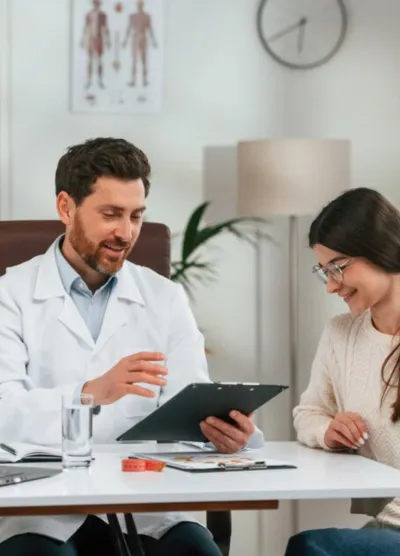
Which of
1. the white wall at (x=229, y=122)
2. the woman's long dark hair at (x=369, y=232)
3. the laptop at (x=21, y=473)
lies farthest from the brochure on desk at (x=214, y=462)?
the white wall at (x=229, y=122)

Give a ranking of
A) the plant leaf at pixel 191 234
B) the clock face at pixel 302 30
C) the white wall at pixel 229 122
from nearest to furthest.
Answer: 1. the plant leaf at pixel 191 234
2. the white wall at pixel 229 122
3. the clock face at pixel 302 30

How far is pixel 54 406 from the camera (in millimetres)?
2354

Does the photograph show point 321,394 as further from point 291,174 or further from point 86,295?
Result: point 291,174

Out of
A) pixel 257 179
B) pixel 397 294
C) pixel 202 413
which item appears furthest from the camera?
pixel 257 179

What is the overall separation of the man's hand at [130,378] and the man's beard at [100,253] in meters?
0.47

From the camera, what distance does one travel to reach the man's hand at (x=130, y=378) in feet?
6.98

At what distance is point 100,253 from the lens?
2.63 meters

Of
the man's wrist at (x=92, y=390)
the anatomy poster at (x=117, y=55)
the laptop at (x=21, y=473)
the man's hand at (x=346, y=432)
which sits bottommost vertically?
the man's hand at (x=346, y=432)

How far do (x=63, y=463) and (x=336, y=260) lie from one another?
764 mm

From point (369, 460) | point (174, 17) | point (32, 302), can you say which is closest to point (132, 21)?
point (174, 17)

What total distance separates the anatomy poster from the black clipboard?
88.0 inches

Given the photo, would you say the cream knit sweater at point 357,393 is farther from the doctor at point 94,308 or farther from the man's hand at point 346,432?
the doctor at point 94,308

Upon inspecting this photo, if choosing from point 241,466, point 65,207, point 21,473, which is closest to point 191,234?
point 65,207

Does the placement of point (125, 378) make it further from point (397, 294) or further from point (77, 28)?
point (77, 28)
